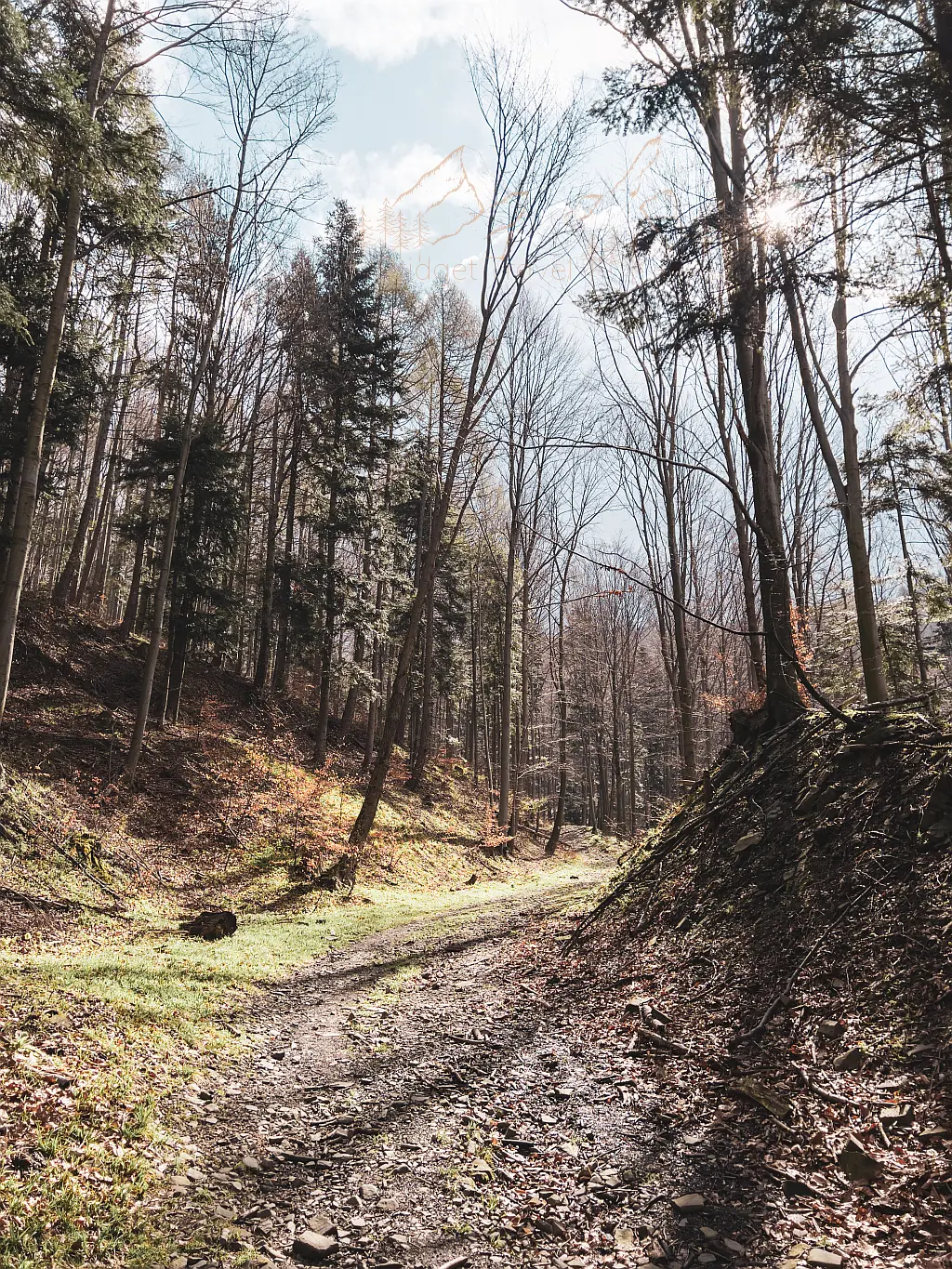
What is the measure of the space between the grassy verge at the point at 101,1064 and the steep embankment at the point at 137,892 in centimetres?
1

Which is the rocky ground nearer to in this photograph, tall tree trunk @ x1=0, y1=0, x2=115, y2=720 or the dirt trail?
the dirt trail

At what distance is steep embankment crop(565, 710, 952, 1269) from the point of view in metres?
2.71

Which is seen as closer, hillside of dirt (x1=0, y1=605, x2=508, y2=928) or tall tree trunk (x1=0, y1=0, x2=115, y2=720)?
tall tree trunk (x1=0, y1=0, x2=115, y2=720)

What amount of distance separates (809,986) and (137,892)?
367 inches

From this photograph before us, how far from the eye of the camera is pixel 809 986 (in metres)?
4.05

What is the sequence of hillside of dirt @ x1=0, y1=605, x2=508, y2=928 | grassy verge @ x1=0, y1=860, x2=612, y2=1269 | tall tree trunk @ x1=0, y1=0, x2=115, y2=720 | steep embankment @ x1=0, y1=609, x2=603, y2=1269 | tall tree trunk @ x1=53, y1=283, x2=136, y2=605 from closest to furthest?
1. grassy verge @ x1=0, y1=860, x2=612, y2=1269
2. steep embankment @ x1=0, y1=609, x2=603, y2=1269
3. tall tree trunk @ x1=0, y1=0, x2=115, y2=720
4. hillside of dirt @ x1=0, y1=605, x2=508, y2=928
5. tall tree trunk @ x1=53, y1=283, x2=136, y2=605

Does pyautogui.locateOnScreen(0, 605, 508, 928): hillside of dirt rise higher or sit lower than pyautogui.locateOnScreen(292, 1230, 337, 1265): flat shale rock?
higher

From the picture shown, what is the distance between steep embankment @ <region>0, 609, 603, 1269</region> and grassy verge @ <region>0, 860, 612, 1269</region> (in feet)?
0.04

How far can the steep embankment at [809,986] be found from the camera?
8.90 ft

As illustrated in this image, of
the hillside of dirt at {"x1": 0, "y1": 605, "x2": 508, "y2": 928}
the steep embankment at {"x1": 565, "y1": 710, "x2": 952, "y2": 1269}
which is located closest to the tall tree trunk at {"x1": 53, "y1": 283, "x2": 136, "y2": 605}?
the hillside of dirt at {"x1": 0, "y1": 605, "x2": 508, "y2": 928}

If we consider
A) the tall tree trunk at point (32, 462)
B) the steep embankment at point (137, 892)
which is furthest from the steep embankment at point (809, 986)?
the tall tree trunk at point (32, 462)

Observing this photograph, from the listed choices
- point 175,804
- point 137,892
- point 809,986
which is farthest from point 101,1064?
point 175,804

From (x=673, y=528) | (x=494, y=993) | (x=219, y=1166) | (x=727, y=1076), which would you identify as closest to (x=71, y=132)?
(x=219, y=1166)

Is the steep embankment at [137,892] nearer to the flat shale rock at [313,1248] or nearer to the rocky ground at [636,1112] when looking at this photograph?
the rocky ground at [636,1112]
